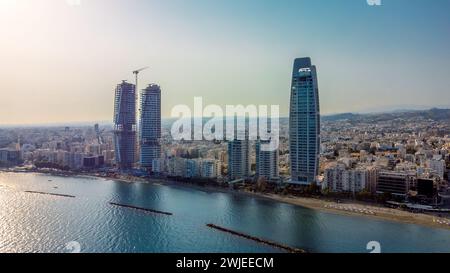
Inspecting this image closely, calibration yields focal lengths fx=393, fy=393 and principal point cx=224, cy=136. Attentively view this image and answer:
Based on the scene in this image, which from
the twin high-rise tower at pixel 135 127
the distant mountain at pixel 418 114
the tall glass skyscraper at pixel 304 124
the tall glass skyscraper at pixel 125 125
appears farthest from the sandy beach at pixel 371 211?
the tall glass skyscraper at pixel 125 125

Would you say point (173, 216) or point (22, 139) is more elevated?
point (22, 139)

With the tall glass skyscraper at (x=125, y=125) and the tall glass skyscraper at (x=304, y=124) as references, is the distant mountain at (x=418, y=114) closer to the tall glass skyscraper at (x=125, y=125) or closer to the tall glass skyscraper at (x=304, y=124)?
the tall glass skyscraper at (x=304, y=124)

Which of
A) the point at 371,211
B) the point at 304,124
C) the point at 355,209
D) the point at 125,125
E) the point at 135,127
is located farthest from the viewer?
the point at 135,127

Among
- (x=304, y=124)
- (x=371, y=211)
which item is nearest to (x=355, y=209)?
(x=371, y=211)

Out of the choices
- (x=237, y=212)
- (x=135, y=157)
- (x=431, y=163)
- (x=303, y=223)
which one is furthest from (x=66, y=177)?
(x=431, y=163)

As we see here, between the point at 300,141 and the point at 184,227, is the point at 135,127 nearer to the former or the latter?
the point at 300,141
